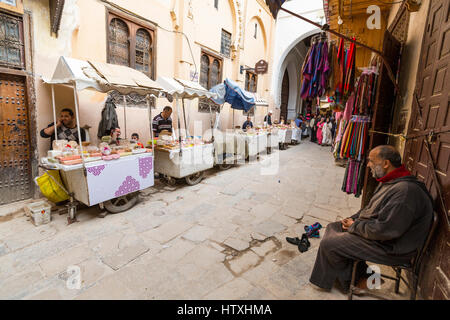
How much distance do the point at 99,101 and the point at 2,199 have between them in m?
2.82

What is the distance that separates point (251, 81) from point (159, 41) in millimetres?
7099

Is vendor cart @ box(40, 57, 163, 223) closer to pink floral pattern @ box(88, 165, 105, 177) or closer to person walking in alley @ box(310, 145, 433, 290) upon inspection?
pink floral pattern @ box(88, 165, 105, 177)

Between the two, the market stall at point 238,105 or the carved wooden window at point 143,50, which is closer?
the carved wooden window at point 143,50

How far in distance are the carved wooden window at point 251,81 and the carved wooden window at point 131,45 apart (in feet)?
21.9

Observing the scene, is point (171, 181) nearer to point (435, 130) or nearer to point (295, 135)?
point (435, 130)

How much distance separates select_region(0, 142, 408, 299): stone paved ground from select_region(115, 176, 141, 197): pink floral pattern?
0.41 meters

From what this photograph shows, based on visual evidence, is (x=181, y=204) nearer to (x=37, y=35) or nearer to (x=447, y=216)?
(x=447, y=216)

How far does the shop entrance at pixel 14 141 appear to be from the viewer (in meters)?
4.27

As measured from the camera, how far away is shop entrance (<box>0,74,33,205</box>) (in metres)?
4.27

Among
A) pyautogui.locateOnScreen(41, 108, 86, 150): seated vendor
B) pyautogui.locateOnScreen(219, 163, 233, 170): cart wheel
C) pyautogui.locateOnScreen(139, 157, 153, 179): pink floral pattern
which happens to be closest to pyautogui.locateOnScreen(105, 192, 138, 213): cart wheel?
pyautogui.locateOnScreen(139, 157, 153, 179): pink floral pattern

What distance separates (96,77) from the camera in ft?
12.2

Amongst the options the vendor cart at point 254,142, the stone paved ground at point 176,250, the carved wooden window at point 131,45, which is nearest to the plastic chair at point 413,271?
the stone paved ground at point 176,250

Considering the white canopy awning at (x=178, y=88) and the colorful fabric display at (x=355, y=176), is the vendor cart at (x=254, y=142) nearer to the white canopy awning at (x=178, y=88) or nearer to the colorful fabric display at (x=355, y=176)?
the white canopy awning at (x=178, y=88)

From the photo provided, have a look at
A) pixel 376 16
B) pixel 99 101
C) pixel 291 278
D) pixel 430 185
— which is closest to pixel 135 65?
pixel 99 101
